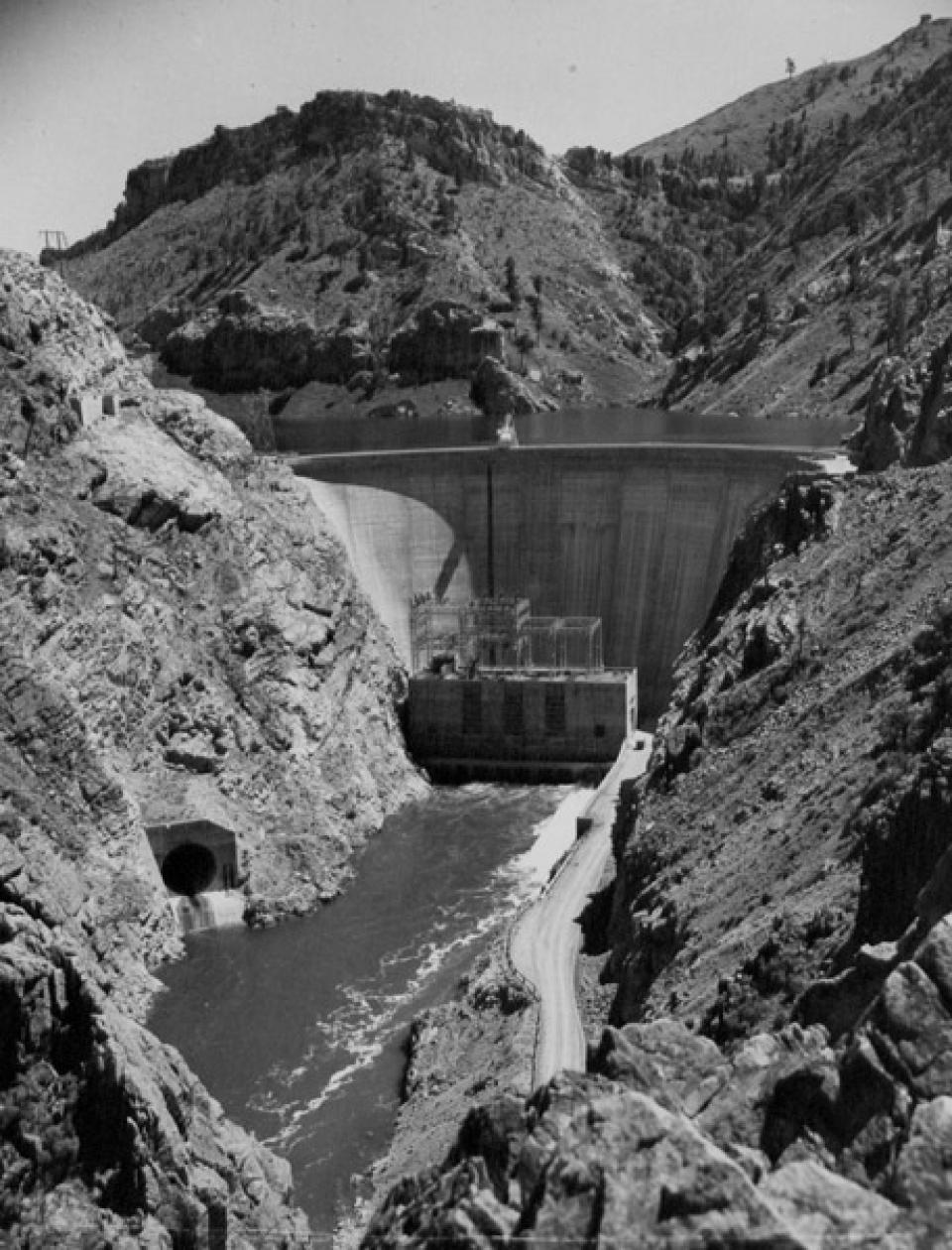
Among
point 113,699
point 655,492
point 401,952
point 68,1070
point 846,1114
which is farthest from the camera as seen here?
point 655,492

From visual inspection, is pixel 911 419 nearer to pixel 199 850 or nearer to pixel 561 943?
pixel 561 943

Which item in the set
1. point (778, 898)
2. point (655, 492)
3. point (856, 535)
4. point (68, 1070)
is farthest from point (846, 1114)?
point (655, 492)

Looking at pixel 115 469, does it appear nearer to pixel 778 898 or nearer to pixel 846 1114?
pixel 778 898

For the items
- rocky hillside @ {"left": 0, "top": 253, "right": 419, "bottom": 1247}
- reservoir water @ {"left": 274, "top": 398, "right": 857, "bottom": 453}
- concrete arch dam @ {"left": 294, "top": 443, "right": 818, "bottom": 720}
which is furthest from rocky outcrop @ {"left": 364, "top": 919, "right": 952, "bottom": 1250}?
reservoir water @ {"left": 274, "top": 398, "right": 857, "bottom": 453}

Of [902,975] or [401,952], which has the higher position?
[902,975]

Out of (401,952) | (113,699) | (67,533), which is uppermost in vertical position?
(67,533)
